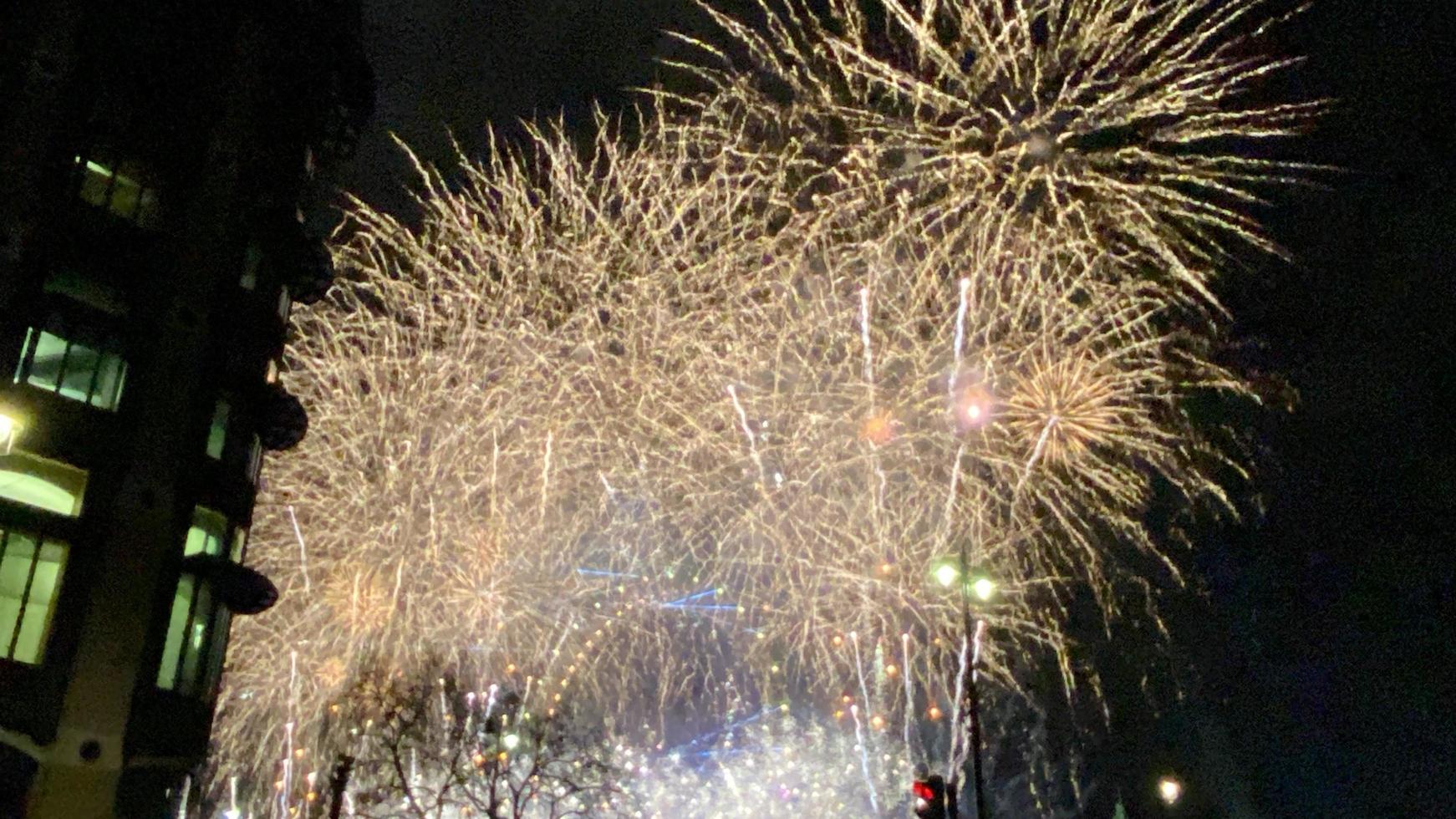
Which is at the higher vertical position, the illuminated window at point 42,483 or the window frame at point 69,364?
the window frame at point 69,364

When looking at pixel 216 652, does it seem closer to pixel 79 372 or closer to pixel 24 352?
A: pixel 79 372

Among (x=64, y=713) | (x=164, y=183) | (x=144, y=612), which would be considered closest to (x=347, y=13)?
(x=164, y=183)

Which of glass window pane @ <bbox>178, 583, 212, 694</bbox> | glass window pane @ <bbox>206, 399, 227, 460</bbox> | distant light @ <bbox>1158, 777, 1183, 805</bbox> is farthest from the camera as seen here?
distant light @ <bbox>1158, 777, 1183, 805</bbox>

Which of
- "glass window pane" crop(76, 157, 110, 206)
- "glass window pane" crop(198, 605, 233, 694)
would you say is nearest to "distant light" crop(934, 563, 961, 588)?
"glass window pane" crop(198, 605, 233, 694)

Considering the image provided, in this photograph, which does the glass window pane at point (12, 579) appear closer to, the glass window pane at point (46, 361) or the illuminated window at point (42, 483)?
the illuminated window at point (42, 483)

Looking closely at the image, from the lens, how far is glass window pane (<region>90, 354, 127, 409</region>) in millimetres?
22328

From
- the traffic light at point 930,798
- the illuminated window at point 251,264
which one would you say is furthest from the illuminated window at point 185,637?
the traffic light at point 930,798

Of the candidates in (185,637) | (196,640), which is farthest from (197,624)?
(185,637)

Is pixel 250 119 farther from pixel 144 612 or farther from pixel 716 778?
pixel 716 778

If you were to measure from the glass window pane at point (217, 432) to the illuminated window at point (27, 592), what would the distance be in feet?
14.4

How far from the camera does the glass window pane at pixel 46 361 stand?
69.7 ft

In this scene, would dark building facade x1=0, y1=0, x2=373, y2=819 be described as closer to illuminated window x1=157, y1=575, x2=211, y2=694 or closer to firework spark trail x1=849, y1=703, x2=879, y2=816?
illuminated window x1=157, y1=575, x2=211, y2=694

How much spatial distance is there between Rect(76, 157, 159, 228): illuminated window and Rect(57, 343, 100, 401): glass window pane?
10.2 feet

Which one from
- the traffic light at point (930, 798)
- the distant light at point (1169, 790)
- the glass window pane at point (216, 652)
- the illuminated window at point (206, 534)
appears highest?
the illuminated window at point (206, 534)
